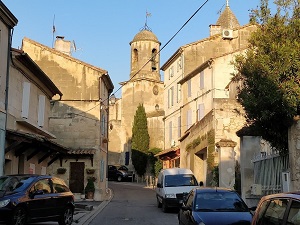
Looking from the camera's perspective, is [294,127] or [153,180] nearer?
[294,127]

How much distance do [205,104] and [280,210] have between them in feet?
97.3

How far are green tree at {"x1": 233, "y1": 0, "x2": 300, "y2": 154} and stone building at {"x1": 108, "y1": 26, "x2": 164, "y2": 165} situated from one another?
135 ft

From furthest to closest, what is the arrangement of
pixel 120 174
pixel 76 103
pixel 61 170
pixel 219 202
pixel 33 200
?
pixel 120 174, pixel 76 103, pixel 61 170, pixel 33 200, pixel 219 202

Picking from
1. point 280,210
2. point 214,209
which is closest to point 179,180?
point 214,209

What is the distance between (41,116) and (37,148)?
3114mm

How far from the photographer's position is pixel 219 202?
10.3 meters

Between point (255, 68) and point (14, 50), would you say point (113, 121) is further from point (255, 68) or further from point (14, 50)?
point (255, 68)

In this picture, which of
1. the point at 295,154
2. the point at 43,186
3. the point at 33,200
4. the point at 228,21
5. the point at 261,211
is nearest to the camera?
the point at 261,211

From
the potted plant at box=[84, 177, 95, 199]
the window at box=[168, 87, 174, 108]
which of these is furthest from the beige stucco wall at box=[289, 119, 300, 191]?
the window at box=[168, 87, 174, 108]

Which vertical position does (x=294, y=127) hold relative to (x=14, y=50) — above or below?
below

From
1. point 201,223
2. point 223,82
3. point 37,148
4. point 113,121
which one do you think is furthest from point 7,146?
point 113,121

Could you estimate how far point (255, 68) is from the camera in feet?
35.6

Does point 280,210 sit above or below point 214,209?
above

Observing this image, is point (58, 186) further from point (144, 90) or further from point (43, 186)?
point (144, 90)
